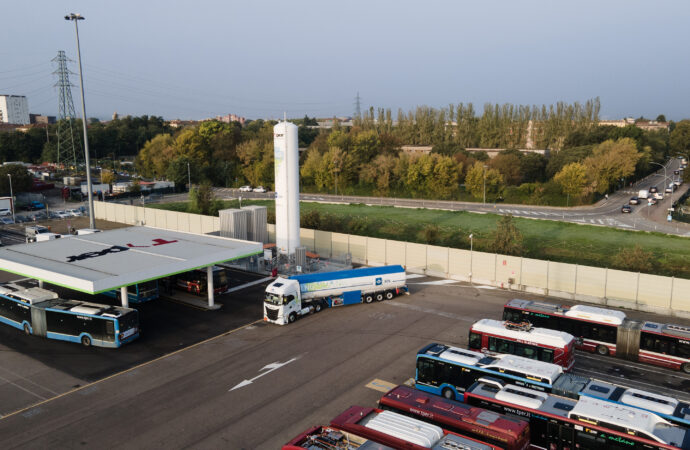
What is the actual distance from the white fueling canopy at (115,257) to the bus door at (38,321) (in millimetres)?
1888

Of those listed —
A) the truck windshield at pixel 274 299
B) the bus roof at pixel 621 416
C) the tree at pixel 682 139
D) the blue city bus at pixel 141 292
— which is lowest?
the blue city bus at pixel 141 292

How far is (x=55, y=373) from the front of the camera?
27.0 metres

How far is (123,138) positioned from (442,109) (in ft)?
333

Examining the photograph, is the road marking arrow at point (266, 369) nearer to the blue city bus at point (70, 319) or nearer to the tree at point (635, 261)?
the blue city bus at point (70, 319)

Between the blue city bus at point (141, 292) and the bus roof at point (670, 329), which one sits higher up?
the bus roof at point (670, 329)

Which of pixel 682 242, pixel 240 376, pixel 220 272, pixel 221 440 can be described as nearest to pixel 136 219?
pixel 220 272

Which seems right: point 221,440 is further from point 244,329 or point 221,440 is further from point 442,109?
point 442,109

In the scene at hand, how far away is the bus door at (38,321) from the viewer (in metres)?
31.1

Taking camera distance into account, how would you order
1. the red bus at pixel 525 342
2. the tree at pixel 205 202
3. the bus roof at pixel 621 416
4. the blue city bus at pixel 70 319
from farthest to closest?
the tree at pixel 205 202 < the blue city bus at pixel 70 319 < the red bus at pixel 525 342 < the bus roof at pixel 621 416

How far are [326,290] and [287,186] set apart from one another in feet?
42.8

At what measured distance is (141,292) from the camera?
38.1 meters

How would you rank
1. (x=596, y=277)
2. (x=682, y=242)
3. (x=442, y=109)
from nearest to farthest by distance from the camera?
(x=596, y=277) < (x=682, y=242) < (x=442, y=109)

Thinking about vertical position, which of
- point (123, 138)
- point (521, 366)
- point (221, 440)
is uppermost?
point (123, 138)

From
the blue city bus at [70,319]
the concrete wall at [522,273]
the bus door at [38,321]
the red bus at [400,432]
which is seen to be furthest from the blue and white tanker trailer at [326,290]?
the red bus at [400,432]
